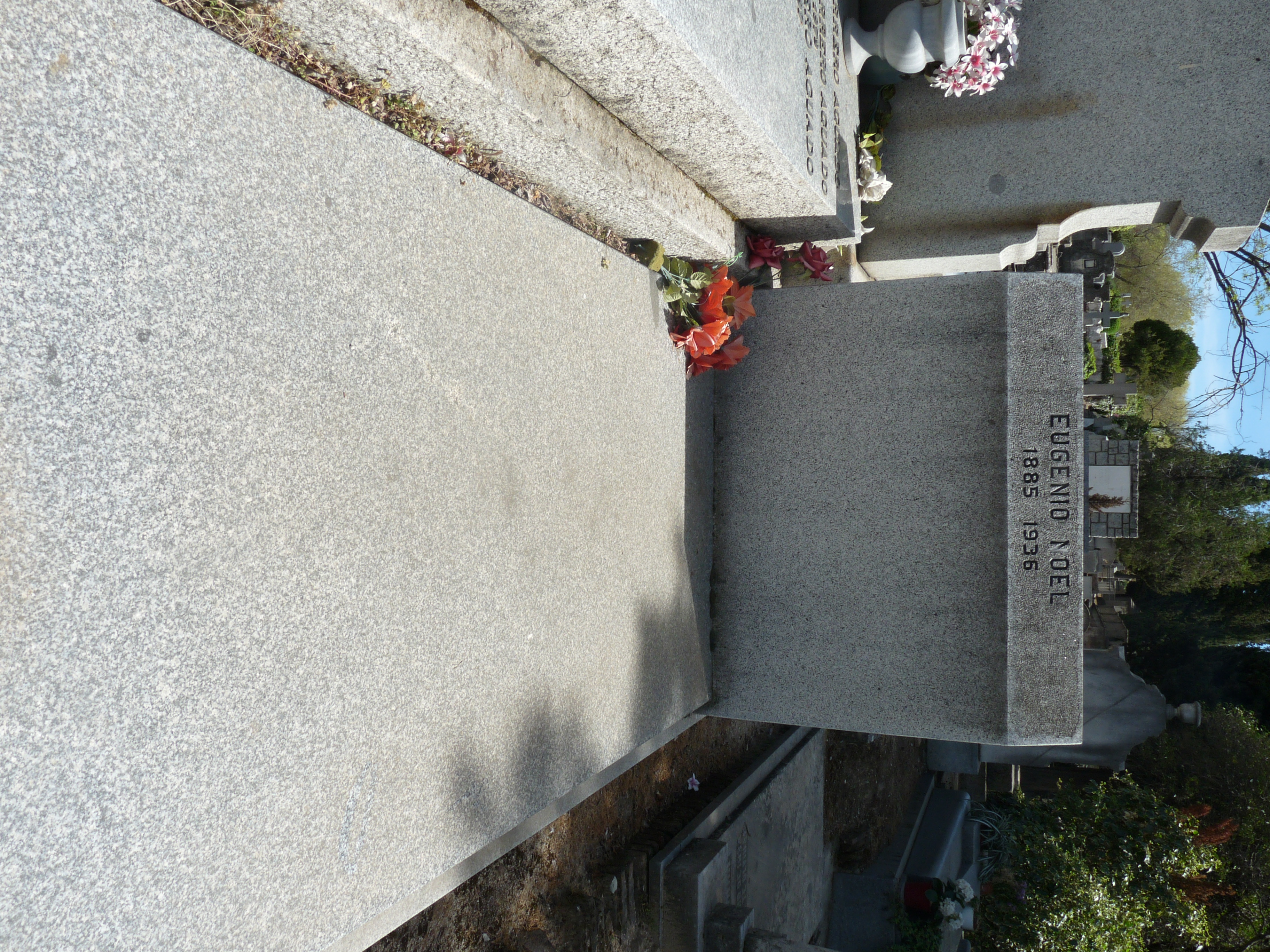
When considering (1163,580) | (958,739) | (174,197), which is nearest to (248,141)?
(174,197)

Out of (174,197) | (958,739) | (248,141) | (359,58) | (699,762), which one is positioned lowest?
(699,762)

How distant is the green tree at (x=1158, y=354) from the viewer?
55.6ft

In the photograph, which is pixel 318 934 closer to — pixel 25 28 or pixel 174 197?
pixel 174 197

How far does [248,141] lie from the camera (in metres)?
2.06

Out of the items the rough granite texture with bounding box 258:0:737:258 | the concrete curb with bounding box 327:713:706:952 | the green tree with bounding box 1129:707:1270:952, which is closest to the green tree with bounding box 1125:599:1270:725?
the green tree with bounding box 1129:707:1270:952

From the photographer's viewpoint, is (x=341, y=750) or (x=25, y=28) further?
(x=341, y=750)

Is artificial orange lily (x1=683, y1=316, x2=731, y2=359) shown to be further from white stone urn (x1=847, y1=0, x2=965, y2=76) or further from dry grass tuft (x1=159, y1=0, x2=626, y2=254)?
white stone urn (x1=847, y1=0, x2=965, y2=76)

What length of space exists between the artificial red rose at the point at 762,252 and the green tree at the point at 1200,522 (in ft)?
42.4

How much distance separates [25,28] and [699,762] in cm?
535

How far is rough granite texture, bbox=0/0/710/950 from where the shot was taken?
165cm

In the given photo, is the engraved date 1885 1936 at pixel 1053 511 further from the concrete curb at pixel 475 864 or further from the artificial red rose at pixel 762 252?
the concrete curb at pixel 475 864

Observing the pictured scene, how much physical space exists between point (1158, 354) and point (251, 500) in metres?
19.0

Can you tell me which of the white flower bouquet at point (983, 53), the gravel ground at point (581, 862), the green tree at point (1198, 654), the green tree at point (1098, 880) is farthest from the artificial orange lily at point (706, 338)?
the green tree at point (1198, 654)

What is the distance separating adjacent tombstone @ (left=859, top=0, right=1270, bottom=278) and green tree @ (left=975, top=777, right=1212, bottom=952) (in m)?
4.26
